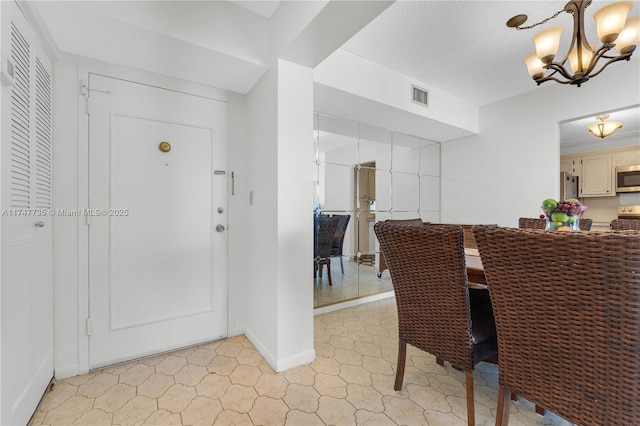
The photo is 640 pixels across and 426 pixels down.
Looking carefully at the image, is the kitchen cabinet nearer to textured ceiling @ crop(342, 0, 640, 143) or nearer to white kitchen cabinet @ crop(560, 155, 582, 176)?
white kitchen cabinet @ crop(560, 155, 582, 176)

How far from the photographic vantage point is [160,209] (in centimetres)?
202

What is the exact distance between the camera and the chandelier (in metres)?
1.50

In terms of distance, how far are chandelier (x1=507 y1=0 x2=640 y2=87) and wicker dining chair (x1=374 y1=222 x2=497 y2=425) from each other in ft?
4.94

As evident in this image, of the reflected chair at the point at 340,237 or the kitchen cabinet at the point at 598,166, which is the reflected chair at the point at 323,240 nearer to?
the reflected chair at the point at 340,237

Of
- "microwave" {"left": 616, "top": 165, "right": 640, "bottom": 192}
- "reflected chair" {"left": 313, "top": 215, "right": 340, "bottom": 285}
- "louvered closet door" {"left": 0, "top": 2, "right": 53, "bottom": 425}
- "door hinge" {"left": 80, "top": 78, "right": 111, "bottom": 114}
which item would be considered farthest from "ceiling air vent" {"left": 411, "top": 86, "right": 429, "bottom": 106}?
"microwave" {"left": 616, "top": 165, "right": 640, "bottom": 192}

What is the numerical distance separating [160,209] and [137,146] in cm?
46

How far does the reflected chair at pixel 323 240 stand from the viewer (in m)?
2.95

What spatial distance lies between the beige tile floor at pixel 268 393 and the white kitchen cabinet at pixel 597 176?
4925mm

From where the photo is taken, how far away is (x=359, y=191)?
3.24 metres

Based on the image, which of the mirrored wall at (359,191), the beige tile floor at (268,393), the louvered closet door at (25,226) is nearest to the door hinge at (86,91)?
the louvered closet door at (25,226)

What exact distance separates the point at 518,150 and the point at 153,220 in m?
3.90

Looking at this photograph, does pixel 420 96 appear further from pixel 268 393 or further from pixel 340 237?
pixel 268 393

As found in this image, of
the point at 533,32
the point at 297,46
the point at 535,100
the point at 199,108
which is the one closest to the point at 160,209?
the point at 199,108

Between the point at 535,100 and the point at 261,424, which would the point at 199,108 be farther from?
the point at 535,100
